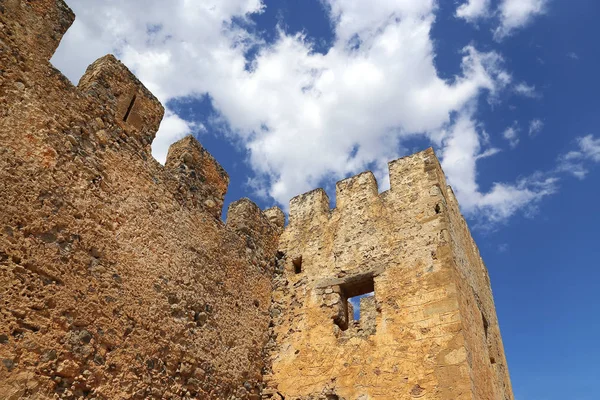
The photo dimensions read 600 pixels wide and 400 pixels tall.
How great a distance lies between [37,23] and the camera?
4570 mm

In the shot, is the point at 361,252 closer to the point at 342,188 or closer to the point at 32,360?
the point at 342,188

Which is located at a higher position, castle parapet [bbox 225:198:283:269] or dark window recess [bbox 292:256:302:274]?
castle parapet [bbox 225:198:283:269]

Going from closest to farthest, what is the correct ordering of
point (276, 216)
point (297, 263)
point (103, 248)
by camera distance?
1. point (103, 248)
2. point (297, 263)
3. point (276, 216)

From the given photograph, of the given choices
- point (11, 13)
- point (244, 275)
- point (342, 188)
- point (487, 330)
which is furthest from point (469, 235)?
point (11, 13)

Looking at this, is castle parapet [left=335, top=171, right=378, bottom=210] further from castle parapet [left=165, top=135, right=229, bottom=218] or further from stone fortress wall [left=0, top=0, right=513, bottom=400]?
castle parapet [left=165, top=135, right=229, bottom=218]

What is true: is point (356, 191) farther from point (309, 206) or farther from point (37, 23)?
point (37, 23)

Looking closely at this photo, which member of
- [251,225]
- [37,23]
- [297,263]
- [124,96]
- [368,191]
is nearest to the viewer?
[37,23]

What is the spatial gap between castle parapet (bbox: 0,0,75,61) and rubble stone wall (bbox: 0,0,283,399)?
1cm

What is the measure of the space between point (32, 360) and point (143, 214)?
1.85m

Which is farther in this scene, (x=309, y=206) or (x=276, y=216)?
(x=276, y=216)

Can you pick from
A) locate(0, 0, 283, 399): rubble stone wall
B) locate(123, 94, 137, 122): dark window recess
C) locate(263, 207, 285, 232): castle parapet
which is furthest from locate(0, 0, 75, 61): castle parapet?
locate(263, 207, 285, 232): castle parapet

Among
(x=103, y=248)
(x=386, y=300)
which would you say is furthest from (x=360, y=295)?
(x=103, y=248)

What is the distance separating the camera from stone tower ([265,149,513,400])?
5355mm

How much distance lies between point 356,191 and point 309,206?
87 cm
